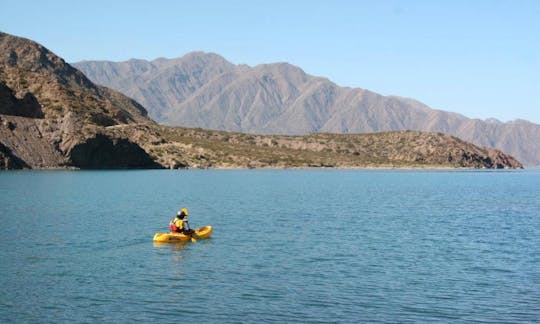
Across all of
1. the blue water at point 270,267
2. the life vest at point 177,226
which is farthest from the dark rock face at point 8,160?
the life vest at point 177,226

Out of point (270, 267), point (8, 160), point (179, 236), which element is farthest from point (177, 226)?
point (8, 160)

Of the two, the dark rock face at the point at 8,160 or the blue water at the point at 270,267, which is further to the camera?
the dark rock face at the point at 8,160

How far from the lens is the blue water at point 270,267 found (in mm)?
31141

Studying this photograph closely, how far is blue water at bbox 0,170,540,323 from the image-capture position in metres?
31.1

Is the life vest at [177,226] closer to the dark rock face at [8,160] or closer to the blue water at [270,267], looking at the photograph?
the blue water at [270,267]

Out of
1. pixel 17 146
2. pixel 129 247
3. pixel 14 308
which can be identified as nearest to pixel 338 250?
pixel 129 247

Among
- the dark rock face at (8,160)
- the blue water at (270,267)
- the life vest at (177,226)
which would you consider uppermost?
the dark rock face at (8,160)

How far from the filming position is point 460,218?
249 ft

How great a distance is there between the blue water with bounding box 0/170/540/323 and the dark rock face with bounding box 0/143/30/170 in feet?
349

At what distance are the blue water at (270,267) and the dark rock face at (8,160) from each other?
10636 cm

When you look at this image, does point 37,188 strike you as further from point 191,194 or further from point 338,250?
point 338,250

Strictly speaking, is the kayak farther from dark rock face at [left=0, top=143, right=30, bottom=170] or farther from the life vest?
dark rock face at [left=0, top=143, right=30, bottom=170]

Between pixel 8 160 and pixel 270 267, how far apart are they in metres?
157

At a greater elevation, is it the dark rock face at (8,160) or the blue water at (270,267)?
the dark rock face at (8,160)
